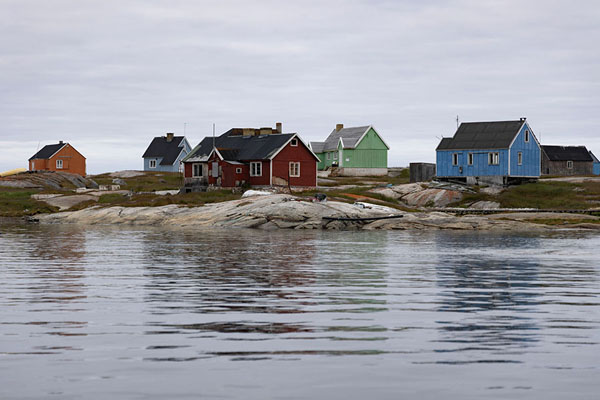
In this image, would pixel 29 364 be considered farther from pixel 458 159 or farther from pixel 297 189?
pixel 458 159

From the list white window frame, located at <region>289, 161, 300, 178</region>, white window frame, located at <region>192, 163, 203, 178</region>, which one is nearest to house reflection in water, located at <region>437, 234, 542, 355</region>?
white window frame, located at <region>289, 161, 300, 178</region>

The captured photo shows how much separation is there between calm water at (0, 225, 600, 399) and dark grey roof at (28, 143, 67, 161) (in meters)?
96.7

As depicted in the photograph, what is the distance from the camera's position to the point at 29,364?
9188 millimetres

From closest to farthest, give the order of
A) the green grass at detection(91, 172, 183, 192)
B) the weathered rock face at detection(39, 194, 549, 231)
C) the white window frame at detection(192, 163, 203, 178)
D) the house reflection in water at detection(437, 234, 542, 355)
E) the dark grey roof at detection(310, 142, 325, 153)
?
the house reflection in water at detection(437, 234, 542, 355), the weathered rock face at detection(39, 194, 549, 231), the white window frame at detection(192, 163, 203, 178), the green grass at detection(91, 172, 183, 192), the dark grey roof at detection(310, 142, 325, 153)

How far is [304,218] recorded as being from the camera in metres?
51.7

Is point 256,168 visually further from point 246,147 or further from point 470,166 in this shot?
point 470,166

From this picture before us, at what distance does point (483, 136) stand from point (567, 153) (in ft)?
145

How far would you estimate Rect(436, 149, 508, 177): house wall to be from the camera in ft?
230

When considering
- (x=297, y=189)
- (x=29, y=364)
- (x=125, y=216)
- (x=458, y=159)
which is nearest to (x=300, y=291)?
(x=29, y=364)

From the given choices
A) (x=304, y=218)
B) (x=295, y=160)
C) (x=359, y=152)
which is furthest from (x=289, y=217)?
(x=359, y=152)

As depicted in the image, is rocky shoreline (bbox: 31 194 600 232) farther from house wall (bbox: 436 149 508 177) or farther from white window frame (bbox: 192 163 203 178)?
white window frame (bbox: 192 163 203 178)

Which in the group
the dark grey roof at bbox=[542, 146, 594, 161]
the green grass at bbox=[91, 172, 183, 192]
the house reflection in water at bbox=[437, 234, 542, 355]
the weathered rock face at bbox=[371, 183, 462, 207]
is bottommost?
the house reflection in water at bbox=[437, 234, 542, 355]

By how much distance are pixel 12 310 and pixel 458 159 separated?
206 feet

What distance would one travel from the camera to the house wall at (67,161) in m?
116
